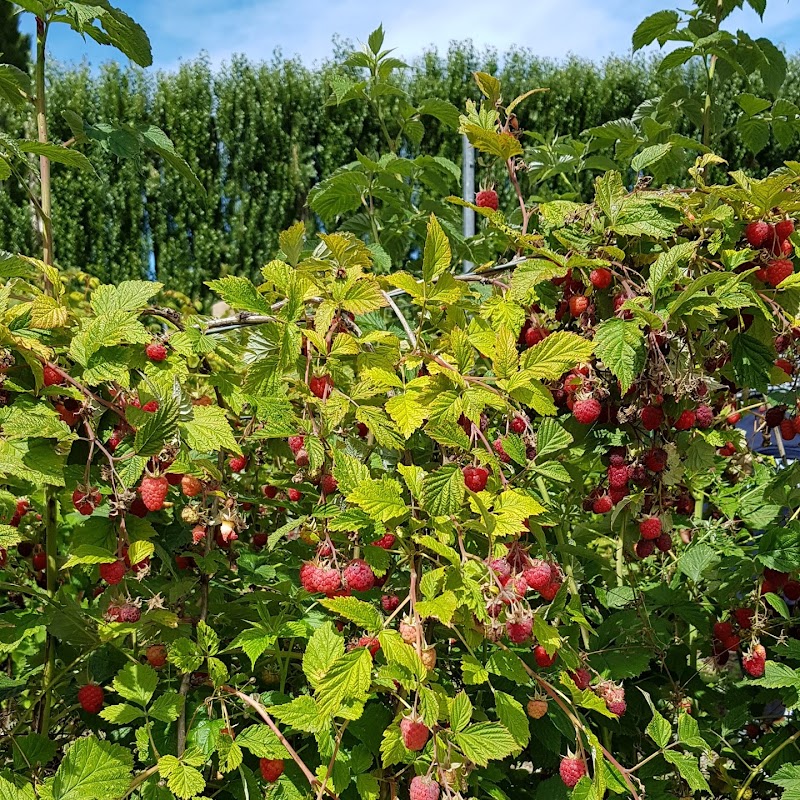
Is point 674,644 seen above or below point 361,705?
below

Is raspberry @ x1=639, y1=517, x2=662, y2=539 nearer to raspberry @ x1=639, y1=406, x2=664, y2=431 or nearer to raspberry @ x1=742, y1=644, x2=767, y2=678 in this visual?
raspberry @ x1=639, y1=406, x2=664, y2=431

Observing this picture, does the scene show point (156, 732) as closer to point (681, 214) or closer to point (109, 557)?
point (109, 557)

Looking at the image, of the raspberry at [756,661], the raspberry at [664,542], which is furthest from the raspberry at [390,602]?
the raspberry at [756,661]

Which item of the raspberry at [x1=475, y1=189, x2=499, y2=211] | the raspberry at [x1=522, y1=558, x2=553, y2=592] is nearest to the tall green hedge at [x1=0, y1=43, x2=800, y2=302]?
the raspberry at [x1=475, y1=189, x2=499, y2=211]

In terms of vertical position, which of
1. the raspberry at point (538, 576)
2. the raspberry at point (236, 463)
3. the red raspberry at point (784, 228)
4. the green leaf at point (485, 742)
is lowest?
the green leaf at point (485, 742)

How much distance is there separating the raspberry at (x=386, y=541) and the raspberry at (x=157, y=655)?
15.2 inches

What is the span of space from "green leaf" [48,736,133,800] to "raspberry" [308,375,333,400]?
57 cm

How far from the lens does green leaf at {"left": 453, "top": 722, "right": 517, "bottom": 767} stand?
1034mm

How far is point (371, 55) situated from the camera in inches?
80.2

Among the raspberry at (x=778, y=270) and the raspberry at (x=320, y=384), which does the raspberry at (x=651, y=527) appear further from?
the raspberry at (x=320, y=384)

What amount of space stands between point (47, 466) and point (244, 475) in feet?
2.46

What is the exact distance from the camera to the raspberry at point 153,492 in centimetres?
112

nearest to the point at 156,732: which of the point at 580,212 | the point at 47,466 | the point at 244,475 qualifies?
the point at 47,466

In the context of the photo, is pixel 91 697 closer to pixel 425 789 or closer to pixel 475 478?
pixel 425 789
